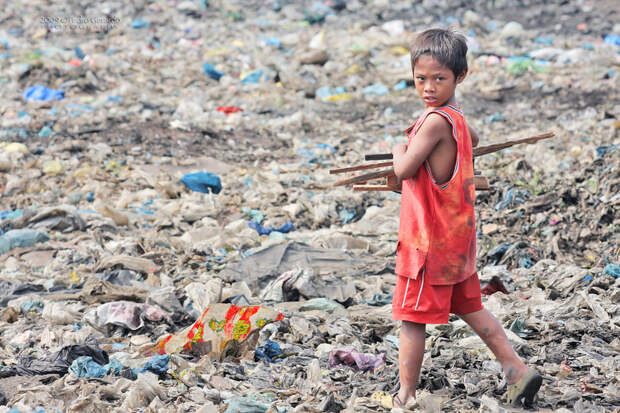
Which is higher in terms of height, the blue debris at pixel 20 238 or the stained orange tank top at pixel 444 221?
the stained orange tank top at pixel 444 221

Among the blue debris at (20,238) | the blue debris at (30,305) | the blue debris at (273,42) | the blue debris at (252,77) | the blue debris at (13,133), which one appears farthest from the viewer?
the blue debris at (273,42)

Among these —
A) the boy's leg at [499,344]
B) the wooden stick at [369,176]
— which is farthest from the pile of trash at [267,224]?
the wooden stick at [369,176]

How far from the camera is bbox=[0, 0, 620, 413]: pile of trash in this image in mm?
2590

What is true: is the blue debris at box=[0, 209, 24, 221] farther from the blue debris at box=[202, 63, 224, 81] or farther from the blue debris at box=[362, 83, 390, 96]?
the blue debris at box=[362, 83, 390, 96]

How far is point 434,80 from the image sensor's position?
210 cm

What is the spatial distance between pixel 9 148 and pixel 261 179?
2.78 metres

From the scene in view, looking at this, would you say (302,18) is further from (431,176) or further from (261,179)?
(431,176)

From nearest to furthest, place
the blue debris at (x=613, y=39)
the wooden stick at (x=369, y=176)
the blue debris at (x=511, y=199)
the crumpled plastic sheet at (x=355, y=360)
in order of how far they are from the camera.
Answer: the wooden stick at (x=369, y=176)
the crumpled plastic sheet at (x=355, y=360)
the blue debris at (x=511, y=199)
the blue debris at (x=613, y=39)

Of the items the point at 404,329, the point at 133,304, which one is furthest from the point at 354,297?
the point at 404,329

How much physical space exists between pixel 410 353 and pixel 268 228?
3.11m

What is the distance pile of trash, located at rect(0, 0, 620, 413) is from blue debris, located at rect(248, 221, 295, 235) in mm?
19

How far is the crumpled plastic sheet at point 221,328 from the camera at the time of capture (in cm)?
287

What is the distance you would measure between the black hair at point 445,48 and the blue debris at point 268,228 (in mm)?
3227

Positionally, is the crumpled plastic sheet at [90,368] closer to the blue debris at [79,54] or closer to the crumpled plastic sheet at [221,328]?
the crumpled plastic sheet at [221,328]
